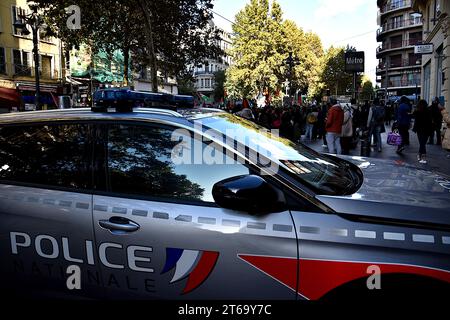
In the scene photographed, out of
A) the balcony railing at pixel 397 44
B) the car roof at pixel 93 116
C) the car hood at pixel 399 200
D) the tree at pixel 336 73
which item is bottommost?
the car hood at pixel 399 200

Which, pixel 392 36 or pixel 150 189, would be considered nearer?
pixel 150 189

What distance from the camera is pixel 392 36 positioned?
213 feet

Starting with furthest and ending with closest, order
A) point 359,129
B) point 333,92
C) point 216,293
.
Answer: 1. point 333,92
2. point 359,129
3. point 216,293

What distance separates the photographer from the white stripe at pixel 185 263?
220 centimetres

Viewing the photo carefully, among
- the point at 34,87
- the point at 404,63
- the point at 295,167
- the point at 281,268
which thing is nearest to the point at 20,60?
the point at 34,87

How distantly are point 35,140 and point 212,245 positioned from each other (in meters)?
1.43

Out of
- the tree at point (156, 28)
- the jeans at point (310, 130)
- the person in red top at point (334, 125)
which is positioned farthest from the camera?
the jeans at point (310, 130)

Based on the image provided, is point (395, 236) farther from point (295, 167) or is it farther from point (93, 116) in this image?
point (93, 116)

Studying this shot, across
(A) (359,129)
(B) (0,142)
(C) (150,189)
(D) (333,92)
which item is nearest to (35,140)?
(B) (0,142)

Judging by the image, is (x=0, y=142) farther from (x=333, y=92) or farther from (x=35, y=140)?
(x=333, y=92)

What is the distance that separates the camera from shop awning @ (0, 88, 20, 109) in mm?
13529

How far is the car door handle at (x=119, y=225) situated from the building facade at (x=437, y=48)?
16.8 meters

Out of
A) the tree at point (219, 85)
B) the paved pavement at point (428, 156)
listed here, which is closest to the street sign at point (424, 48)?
the paved pavement at point (428, 156)

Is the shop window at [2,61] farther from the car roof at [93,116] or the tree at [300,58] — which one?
the car roof at [93,116]
